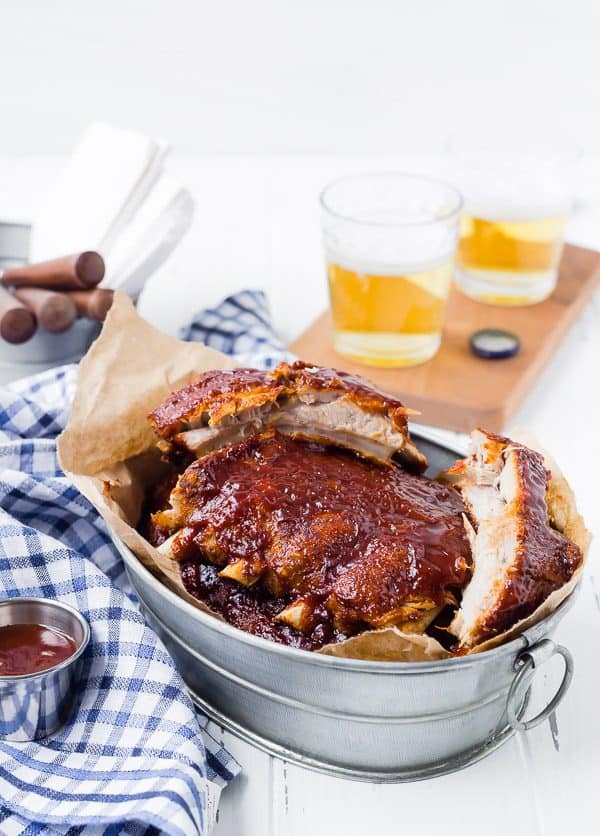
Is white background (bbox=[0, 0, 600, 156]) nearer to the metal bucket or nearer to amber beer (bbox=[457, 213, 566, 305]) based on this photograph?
amber beer (bbox=[457, 213, 566, 305])

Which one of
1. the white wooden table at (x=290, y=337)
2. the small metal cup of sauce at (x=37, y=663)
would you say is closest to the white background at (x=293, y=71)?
the white wooden table at (x=290, y=337)

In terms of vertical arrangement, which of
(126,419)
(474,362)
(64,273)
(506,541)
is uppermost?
(506,541)

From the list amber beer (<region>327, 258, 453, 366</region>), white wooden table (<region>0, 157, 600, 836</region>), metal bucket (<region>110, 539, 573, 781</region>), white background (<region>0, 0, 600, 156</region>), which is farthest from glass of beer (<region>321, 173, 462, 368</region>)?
white background (<region>0, 0, 600, 156</region>)

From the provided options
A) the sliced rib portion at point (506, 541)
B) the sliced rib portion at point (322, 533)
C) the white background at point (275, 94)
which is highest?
the sliced rib portion at point (506, 541)

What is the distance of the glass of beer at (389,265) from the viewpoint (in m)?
3.77

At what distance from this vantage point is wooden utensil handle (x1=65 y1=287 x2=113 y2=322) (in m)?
3.67

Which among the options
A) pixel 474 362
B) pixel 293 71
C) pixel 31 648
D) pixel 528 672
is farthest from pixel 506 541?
pixel 293 71

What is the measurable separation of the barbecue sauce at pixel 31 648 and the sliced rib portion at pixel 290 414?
0.53 metres

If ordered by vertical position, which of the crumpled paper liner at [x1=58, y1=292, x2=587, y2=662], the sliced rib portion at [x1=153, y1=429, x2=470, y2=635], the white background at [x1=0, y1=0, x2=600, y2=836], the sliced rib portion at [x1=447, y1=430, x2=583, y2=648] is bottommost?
the white background at [x1=0, y1=0, x2=600, y2=836]

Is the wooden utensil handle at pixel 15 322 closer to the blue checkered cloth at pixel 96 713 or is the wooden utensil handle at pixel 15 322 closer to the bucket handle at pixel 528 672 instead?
the blue checkered cloth at pixel 96 713

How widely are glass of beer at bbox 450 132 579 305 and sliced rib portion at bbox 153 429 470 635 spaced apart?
74.2 inches

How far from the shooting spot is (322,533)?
239 cm

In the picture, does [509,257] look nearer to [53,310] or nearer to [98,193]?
[98,193]

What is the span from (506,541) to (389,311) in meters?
1.64
